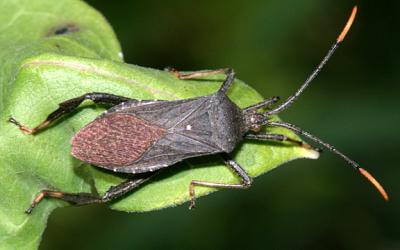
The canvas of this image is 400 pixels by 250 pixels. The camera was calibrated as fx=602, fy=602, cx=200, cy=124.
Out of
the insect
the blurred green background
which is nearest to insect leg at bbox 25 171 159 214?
the insect

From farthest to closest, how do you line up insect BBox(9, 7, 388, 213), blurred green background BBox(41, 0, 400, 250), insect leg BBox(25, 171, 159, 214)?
blurred green background BBox(41, 0, 400, 250) → insect BBox(9, 7, 388, 213) → insect leg BBox(25, 171, 159, 214)

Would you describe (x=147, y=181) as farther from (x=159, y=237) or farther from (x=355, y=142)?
(x=355, y=142)

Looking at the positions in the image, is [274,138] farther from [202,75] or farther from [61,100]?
[61,100]

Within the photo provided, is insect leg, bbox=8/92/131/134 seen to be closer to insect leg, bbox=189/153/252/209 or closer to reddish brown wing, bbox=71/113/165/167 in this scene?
reddish brown wing, bbox=71/113/165/167

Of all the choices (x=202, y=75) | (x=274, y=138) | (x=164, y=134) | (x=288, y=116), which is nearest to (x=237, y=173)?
(x=274, y=138)

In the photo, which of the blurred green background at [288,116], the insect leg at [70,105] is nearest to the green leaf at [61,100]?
the insect leg at [70,105]

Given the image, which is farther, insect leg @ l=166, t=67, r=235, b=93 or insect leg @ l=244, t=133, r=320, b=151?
insect leg @ l=166, t=67, r=235, b=93
